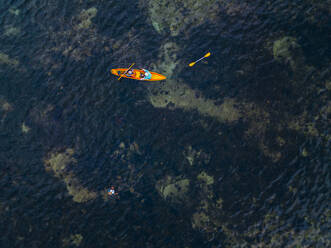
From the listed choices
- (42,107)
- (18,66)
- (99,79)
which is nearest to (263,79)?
(99,79)

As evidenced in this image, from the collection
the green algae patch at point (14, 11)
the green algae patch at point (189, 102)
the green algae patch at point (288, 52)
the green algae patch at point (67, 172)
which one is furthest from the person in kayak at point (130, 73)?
the green algae patch at point (288, 52)

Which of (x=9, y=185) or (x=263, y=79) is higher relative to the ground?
(x=263, y=79)

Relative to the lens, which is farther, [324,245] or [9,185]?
[9,185]

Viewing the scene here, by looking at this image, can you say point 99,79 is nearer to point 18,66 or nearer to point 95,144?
point 95,144

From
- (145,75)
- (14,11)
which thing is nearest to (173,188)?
(145,75)

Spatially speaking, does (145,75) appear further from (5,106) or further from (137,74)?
(5,106)

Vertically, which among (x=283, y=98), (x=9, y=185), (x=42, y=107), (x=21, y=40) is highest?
(x=21, y=40)

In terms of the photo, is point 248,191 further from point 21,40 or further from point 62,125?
point 21,40
